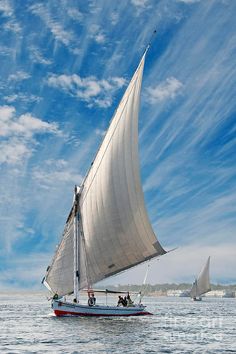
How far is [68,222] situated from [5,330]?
48.9 ft

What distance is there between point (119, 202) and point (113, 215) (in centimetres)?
148

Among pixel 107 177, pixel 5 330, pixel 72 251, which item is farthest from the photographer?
pixel 72 251

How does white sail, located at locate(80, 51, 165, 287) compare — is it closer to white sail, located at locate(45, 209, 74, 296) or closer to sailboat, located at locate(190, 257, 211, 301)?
white sail, located at locate(45, 209, 74, 296)

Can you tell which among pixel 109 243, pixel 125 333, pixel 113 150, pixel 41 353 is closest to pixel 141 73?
pixel 113 150

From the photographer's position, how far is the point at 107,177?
5650cm

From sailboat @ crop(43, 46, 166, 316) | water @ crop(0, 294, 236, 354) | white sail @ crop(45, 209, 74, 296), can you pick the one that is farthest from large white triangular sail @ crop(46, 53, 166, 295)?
water @ crop(0, 294, 236, 354)

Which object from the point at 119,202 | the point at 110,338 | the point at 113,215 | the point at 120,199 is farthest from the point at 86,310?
the point at 110,338

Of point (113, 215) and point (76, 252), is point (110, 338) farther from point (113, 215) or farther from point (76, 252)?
point (76, 252)

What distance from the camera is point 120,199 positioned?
56.7 metres

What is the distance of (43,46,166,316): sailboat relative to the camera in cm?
5594

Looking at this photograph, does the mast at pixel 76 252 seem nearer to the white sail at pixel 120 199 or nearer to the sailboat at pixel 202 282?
the white sail at pixel 120 199

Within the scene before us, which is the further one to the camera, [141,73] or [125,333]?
[141,73]

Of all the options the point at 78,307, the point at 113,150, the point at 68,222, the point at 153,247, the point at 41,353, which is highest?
the point at 113,150

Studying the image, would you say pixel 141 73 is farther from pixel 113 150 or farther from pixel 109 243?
pixel 109 243
